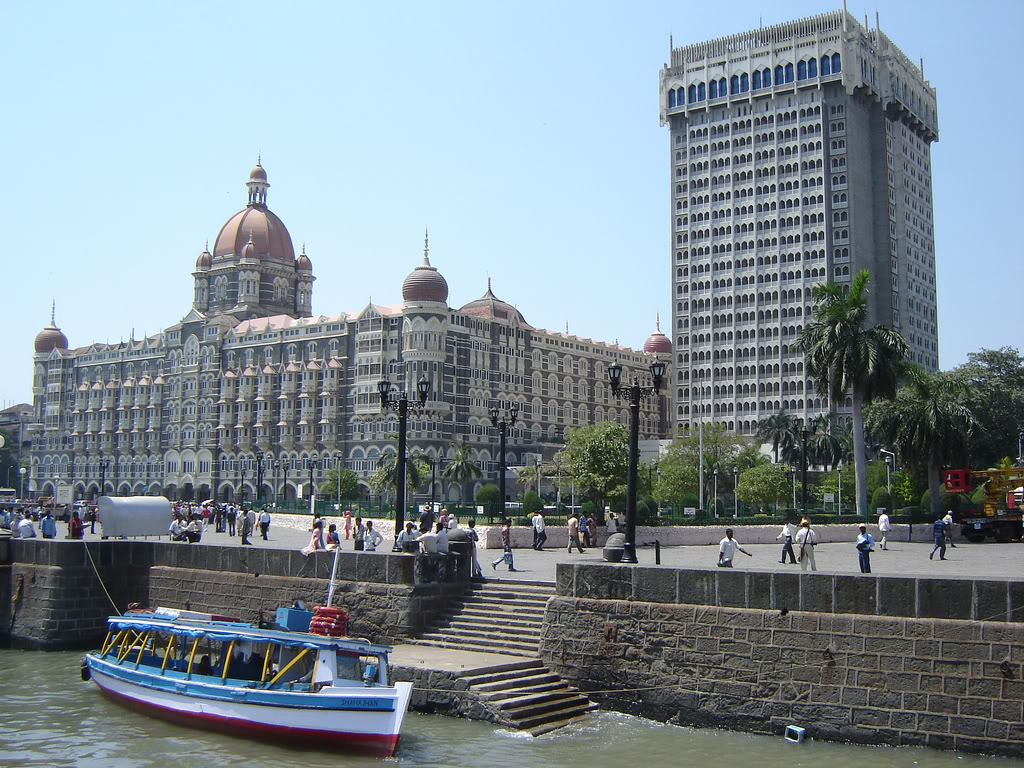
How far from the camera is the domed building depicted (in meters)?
91.9

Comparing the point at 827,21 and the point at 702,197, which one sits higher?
the point at 827,21

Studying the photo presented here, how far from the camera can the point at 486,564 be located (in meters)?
29.4

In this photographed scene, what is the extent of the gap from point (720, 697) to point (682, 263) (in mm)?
99915

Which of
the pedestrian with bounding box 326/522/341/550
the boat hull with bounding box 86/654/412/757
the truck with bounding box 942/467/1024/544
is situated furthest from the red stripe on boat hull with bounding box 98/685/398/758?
the truck with bounding box 942/467/1024/544

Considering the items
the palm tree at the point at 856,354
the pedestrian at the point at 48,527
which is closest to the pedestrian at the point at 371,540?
the pedestrian at the point at 48,527

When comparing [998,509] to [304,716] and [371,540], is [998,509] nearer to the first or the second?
[371,540]

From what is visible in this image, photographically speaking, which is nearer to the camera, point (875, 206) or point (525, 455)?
point (525, 455)

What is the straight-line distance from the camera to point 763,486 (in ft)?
222

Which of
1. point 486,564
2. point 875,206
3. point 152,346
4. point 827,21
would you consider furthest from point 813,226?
point 486,564

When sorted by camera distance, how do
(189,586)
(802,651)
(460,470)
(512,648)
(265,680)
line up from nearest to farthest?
1. (802,651)
2. (265,680)
3. (512,648)
4. (189,586)
5. (460,470)

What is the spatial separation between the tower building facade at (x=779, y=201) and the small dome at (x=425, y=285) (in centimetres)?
3497

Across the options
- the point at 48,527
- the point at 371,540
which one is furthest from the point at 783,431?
the point at 48,527

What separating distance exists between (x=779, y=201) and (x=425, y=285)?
4225 cm

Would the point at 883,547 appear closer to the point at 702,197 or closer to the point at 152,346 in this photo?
the point at 702,197
